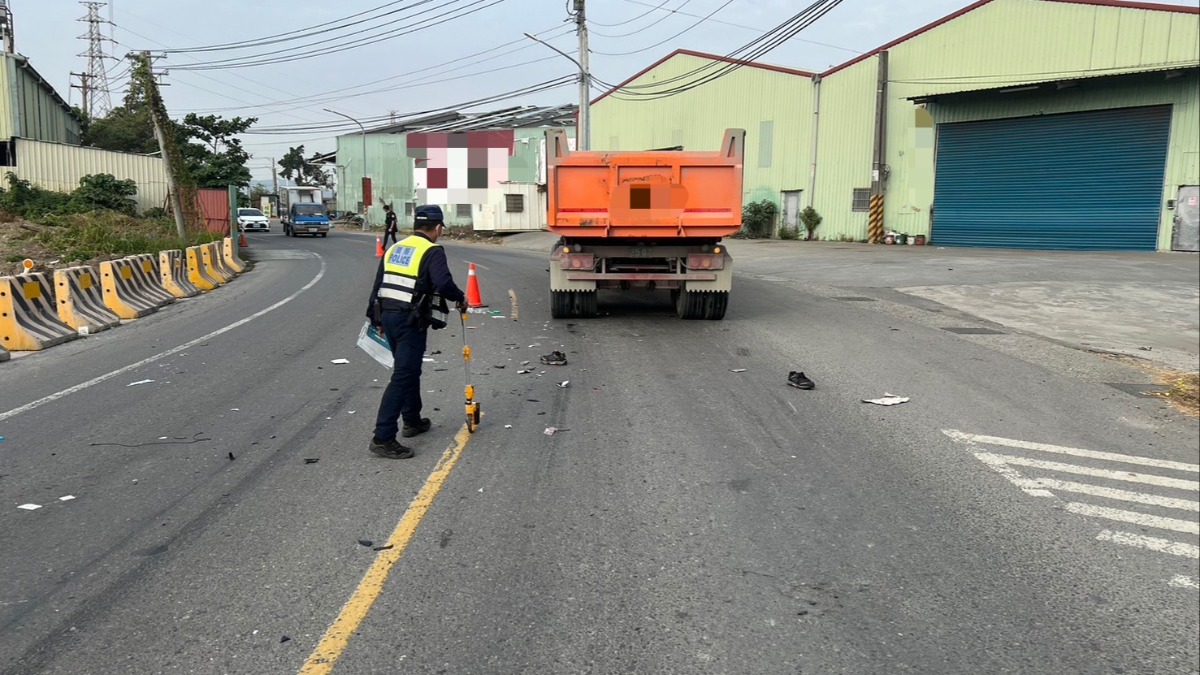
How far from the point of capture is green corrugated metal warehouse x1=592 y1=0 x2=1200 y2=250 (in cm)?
2281

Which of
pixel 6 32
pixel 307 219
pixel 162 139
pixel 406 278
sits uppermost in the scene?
pixel 6 32

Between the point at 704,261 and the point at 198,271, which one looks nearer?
the point at 704,261

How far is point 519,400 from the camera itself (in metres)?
7.34

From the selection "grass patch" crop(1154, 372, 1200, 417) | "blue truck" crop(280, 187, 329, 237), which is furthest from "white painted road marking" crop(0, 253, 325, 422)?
"blue truck" crop(280, 187, 329, 237)

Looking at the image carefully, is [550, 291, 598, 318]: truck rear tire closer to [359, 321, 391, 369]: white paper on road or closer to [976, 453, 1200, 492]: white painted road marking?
[359, 321, 391, 369]: white paper on road

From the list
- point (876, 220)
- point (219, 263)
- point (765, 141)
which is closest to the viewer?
point (219, 263)

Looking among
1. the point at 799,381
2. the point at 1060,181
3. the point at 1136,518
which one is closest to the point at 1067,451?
the point at 1136,518

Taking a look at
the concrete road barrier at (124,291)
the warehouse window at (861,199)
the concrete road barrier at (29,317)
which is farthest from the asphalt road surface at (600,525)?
the warehouse window at (861,199)

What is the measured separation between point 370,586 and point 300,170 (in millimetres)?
121183

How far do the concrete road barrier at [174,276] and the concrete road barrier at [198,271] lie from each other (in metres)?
0.27

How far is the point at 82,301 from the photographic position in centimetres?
1203

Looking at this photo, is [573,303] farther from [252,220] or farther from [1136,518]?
[252,220]

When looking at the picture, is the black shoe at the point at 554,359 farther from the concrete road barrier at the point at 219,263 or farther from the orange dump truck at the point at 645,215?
the concrete road barrier at the point at 219,263

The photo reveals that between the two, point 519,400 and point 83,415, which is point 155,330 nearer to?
point 83,415
